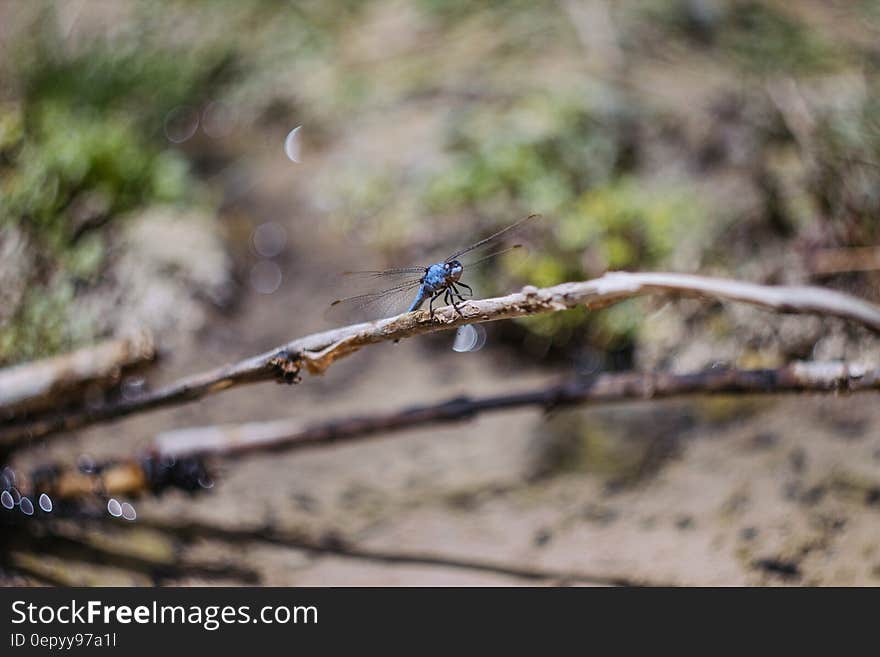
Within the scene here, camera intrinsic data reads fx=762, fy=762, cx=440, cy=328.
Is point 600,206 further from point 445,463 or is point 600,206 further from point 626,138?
point 445,463

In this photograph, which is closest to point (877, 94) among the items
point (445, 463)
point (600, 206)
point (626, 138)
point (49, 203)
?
point (626, 138)

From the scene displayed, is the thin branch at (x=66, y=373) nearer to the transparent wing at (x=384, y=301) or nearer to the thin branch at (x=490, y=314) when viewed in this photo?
the thin branch at (x=490, y=314)

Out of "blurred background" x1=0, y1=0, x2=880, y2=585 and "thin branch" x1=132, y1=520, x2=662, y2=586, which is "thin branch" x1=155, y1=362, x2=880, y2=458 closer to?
"blurred background" x1=0, y1=0, x2=880, y2=585

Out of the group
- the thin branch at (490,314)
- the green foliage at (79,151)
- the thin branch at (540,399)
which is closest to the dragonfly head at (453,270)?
the thin branch at (490,314)

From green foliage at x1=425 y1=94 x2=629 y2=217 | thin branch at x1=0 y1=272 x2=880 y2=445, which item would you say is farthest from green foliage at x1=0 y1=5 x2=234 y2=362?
green foliage at x1=425 y1=94 x2=629 y2=217

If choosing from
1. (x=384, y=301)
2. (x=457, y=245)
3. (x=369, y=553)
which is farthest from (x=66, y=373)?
(x=457, y=245)

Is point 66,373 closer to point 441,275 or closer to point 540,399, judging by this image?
point 441,275
